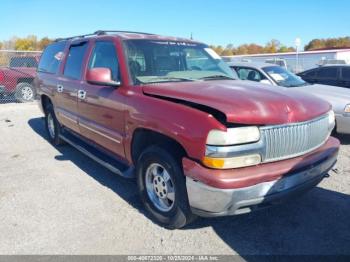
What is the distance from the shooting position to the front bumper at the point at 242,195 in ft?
9.59

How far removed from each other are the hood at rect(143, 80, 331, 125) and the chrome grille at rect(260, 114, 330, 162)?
67mm

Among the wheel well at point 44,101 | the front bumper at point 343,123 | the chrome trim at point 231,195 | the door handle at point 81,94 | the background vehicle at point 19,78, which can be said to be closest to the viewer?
the chrome trim at point 231,195

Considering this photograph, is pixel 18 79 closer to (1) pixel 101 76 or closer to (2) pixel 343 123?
(1) pixel 101 76

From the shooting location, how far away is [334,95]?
7031 mm

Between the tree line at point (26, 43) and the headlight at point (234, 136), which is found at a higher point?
the tree line at point (26, 43)

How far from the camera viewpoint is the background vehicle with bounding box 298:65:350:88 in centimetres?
1008

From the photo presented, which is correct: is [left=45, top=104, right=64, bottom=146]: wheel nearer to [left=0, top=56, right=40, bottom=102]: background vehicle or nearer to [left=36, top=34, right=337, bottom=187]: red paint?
[left=36, top=34, right=337, bottom=187]: red paint

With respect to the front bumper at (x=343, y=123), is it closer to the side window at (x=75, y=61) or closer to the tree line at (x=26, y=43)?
the side window at (x=75, y=61)

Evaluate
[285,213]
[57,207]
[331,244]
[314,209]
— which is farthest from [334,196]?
[57,207]

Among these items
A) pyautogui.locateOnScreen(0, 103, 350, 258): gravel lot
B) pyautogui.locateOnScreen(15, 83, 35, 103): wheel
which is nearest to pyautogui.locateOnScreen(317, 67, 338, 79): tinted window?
pyautogui.locateOnScreen(0, 103, 350, 258): gravel lot

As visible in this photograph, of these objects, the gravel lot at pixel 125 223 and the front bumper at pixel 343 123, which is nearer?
the gravel lot at pixel 125 223

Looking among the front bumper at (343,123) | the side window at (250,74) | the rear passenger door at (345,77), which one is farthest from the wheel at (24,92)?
the front bumper at (343,123)

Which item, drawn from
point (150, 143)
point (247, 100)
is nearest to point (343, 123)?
point (247, 100)

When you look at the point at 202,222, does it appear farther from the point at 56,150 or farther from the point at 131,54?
the point at 56,150
